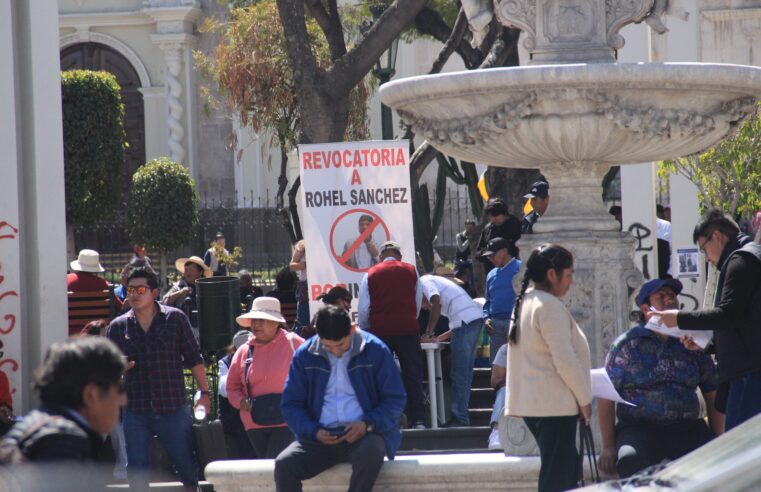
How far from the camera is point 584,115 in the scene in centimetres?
Result: 811

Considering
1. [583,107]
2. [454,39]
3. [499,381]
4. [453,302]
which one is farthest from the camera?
[454,39]

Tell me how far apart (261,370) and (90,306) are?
3.91 m

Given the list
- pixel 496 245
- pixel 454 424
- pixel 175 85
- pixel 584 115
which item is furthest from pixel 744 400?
pixel 175 85

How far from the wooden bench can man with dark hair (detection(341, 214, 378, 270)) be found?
7.80 feet

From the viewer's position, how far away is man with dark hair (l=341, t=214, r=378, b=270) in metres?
11.8

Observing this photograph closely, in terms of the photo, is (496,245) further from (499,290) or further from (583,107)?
(583,107)

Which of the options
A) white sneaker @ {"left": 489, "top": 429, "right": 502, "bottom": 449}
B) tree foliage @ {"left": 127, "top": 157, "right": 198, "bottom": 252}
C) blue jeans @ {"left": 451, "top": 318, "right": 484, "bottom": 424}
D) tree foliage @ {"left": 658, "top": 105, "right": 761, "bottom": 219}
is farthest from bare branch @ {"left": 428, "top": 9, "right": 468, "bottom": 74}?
white sneaker @ {"left": 489, "top": 429, "right": 502, "bottom": 449}

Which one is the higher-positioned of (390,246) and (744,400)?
(390,246)

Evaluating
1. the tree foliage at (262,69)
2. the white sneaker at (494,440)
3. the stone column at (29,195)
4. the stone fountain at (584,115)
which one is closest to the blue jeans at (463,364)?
the white sneaker at (494,440)

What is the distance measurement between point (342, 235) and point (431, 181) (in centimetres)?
1974

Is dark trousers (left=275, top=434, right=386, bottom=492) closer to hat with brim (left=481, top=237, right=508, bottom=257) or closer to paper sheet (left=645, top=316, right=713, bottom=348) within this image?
paper sheet (left=645, top=316, right=713, bottom=348)

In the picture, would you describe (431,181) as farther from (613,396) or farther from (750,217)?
(613,396)

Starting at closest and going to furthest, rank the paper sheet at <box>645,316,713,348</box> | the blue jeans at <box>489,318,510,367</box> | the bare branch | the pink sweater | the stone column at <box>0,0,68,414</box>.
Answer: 1. the paper sheet at <box>645,316,713,348</box>
2. the pink sweater
3. the stone column at <box>0,0,68,414</box>
4. the blue jeans at <box>489,318,510,367</box>
5. the bare branch

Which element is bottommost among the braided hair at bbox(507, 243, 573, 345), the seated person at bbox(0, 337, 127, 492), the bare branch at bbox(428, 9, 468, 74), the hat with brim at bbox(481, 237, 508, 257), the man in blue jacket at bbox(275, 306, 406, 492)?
the man in blue jacket at bbox(275, 306, 406, 492)
